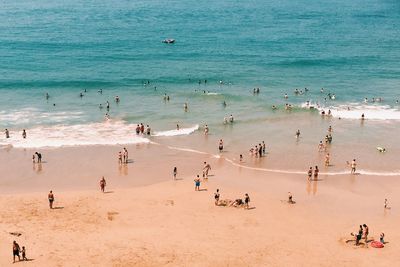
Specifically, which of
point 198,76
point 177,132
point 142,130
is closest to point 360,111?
point 177,132

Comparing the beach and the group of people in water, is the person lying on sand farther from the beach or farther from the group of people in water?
the group of people in water

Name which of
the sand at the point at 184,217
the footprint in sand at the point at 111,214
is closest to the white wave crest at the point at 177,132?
the sand at the point at 184,217

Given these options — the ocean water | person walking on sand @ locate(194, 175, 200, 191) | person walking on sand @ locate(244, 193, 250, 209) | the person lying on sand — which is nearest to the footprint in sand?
person walking on sand @ locate(194, 175, 200, 191)

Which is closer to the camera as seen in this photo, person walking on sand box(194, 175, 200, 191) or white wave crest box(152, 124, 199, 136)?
person walking on sand box(194, 175, 200, 191)

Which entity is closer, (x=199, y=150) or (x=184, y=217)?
(x=184, y=217)

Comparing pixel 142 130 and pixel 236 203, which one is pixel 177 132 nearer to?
pixel 142 130

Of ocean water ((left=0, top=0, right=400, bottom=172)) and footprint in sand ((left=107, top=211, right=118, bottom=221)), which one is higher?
ocean water ((left=0, top=0, right=400, bottom=172))

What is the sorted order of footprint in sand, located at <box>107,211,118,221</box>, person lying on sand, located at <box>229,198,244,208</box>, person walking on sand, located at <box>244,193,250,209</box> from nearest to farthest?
footprint in sand, located at <box>107,211,118,221</box> → person walking on sand, located at <box>244,193,250,209</box> → person lying on sand, located at <box>229,198,244,208</box>
